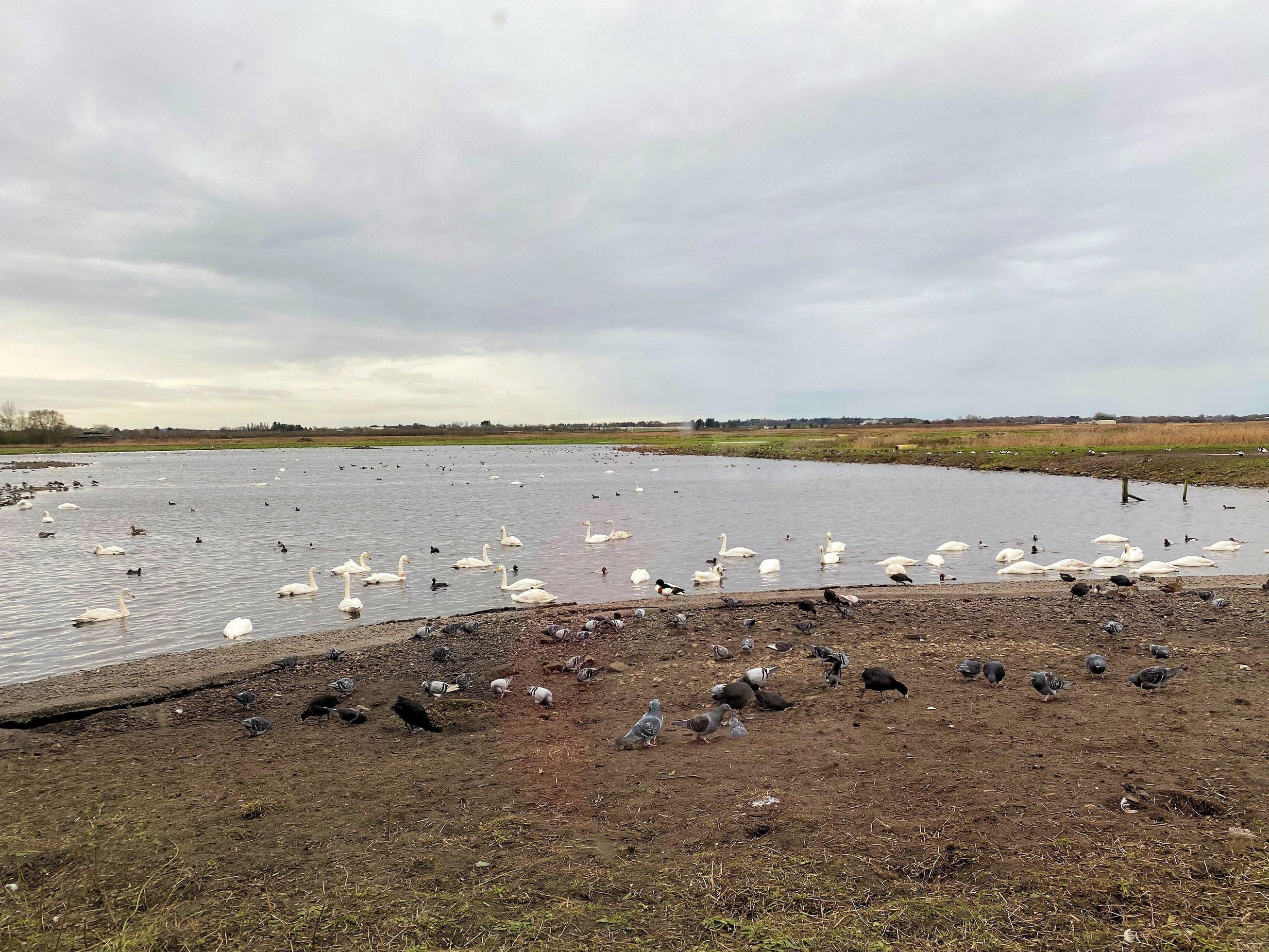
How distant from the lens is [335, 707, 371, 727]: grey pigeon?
27.5ft

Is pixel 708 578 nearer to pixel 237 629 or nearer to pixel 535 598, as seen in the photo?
pixel 535 598

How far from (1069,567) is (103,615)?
77.1 feet

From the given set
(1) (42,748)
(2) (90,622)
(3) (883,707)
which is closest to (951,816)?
(3) (883,707)

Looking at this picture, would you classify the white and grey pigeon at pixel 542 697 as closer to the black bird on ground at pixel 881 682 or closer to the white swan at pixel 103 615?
the black bird on ground at pixel 881 682

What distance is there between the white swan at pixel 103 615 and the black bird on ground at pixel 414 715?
1191cm

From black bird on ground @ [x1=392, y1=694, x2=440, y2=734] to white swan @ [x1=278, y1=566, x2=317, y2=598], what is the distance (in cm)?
1188

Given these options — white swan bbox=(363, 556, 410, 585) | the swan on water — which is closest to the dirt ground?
the swan on water

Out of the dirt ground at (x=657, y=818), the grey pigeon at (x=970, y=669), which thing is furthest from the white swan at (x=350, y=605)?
the grey pigeon at (x=970, y=669)

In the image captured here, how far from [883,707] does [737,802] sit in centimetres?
298

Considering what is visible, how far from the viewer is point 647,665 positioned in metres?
10.6

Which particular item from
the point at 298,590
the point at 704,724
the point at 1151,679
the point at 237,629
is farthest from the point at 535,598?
the point at 1151,679

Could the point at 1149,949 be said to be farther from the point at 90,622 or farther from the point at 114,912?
the point at 90,622

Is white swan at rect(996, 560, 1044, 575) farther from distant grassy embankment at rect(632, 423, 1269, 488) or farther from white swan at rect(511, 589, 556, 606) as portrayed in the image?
distant grassy embankment at rect(632, 423, 1269, 488)

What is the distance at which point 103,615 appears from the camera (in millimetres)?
16234
